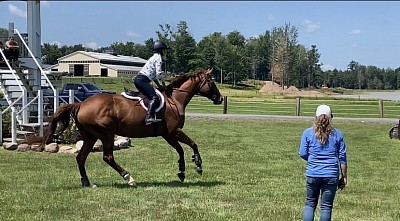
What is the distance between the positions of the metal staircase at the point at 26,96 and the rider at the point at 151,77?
7189 millimetres

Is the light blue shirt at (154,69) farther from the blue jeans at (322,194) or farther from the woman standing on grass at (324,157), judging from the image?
the blue jeans at (322,194)

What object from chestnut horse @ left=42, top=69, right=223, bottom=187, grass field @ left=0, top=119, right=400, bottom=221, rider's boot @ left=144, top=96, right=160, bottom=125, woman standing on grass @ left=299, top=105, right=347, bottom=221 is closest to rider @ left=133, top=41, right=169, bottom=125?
rider's boot @ left=144, top=96, right=160, bottom=125

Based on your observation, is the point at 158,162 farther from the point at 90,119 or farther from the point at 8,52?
the point at 8,52

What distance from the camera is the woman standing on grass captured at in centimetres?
702

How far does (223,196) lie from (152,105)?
2441 mm

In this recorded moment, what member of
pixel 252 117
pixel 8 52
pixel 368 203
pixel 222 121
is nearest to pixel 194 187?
pixel 368 203

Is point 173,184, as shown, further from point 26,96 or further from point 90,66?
point 90,66

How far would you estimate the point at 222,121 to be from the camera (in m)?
31.1

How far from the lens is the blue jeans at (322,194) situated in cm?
707

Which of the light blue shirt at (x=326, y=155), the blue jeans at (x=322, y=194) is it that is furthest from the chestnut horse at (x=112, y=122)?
the light blue shirt at (x=326, y=155)

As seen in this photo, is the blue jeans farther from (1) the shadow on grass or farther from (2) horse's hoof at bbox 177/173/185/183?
(2) horse's hoof at bbox 177/173/185/183

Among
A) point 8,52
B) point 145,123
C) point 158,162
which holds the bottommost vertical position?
point 158,162

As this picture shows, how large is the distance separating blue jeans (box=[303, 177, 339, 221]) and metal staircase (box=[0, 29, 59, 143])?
469 inches

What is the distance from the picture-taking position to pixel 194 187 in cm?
1089
